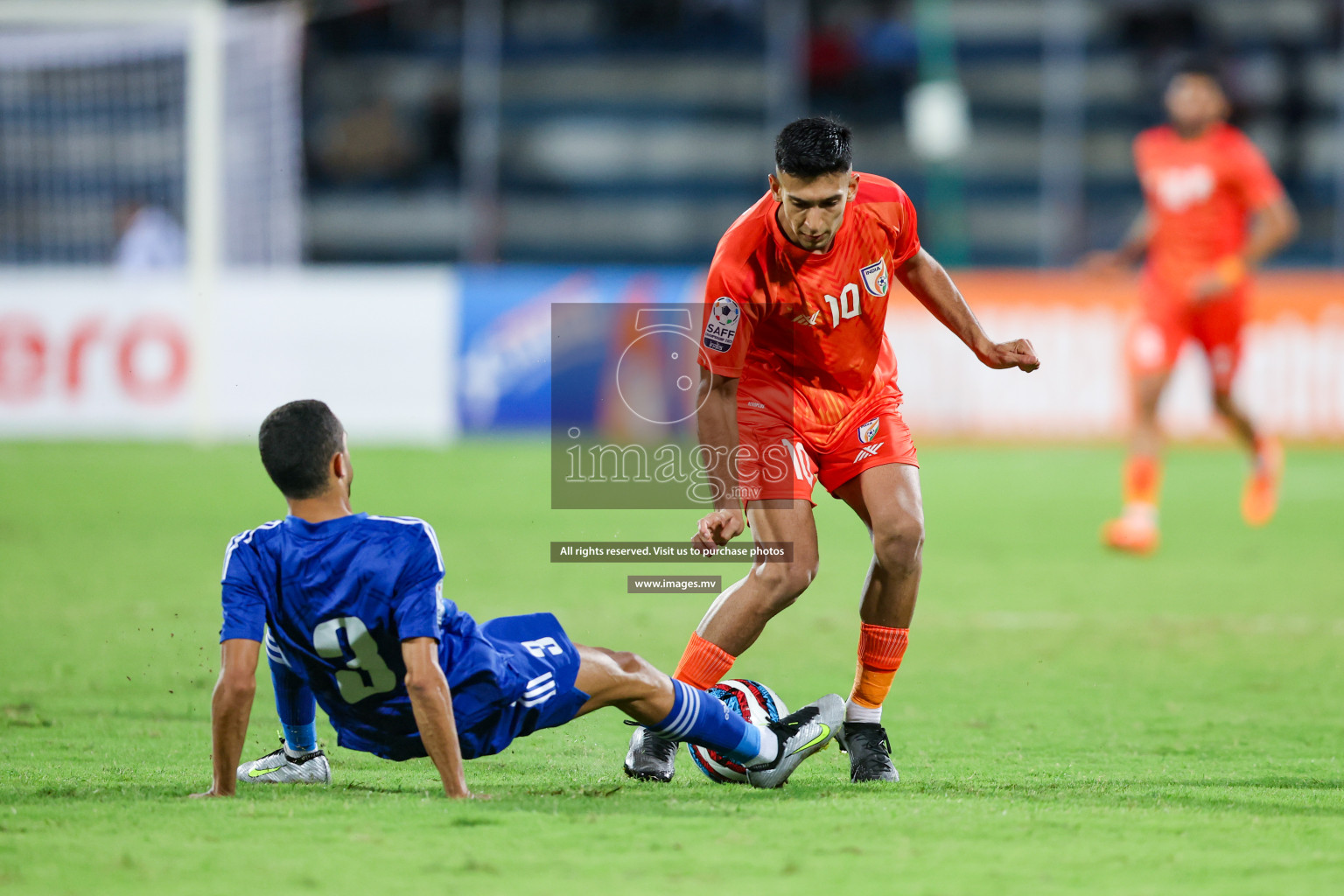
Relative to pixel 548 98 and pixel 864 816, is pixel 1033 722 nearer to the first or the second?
pixel 864 816

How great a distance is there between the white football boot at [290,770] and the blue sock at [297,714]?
0.08ft

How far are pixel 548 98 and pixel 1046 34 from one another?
5894 mm

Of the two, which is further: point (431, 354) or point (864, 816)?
point (431, 354)

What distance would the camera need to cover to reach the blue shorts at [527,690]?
12.2 ft

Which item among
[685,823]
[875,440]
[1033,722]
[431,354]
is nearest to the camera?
[685,823]

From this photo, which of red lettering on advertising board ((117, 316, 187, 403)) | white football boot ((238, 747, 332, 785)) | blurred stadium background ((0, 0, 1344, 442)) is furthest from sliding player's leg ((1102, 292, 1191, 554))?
red lettering on advertising board ((117, 316, 187, 403))

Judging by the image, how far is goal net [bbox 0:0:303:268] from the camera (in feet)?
48.1

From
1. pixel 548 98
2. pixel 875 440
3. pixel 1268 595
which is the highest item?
pixel 548 98

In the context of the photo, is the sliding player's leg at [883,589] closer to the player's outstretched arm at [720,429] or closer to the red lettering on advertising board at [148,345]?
the player's outstretched arm at [720,429]

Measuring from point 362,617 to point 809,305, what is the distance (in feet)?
5.46

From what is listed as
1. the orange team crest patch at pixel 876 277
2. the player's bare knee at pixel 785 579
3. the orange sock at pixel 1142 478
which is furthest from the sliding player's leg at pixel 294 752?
the orange sock at pixel 1142 478

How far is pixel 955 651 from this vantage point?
6.52 metres

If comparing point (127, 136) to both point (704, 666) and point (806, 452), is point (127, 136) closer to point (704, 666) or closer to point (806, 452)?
point (806, 452)

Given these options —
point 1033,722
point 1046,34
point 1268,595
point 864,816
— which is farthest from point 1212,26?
point 864,816
